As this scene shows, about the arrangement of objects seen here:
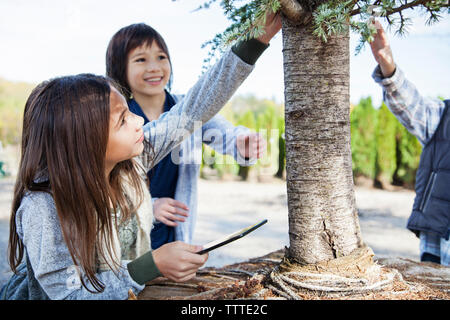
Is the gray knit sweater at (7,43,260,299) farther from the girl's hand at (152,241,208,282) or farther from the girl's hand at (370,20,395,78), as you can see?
the girl's hand at (370,20,395,78)

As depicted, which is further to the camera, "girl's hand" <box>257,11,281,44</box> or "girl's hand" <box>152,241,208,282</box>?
"girl's hand" <box>257,11,281,44</box>

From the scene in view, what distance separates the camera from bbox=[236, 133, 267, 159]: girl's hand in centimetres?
186

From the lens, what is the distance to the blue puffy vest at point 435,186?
2.07m

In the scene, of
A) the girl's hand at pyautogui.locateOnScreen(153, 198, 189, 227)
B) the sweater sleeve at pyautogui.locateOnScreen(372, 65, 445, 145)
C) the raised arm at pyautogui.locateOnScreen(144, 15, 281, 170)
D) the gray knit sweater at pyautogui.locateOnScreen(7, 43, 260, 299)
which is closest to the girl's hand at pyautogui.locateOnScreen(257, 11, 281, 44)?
the raised arm at pyautogui.locateOnScreen(144, 15, 281, 170)

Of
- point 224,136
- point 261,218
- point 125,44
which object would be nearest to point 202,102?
point 224,136

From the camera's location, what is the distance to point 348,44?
145 cm

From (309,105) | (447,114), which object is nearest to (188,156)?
(309,105)

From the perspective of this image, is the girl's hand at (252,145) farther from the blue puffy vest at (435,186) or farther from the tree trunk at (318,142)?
the blue puffy vest at (435,186)

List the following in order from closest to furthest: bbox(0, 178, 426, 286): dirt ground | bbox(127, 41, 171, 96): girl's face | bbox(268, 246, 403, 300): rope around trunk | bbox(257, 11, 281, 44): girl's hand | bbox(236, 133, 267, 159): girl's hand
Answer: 1. bbox(268, 246, 403, 300): rope around trunk
2. bbox(257, 11, 281, 44): girl's hand
3. bbox(236, 133, 267, 159): girl's hand
4. bbox(127, 41, 171, 96): girl's face
5. bbox(0, 178, 426, 286): dirt ground

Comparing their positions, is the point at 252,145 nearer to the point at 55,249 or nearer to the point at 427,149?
the point at 55,249

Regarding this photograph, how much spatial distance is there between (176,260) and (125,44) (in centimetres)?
137

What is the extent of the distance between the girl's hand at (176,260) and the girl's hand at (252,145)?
65cm

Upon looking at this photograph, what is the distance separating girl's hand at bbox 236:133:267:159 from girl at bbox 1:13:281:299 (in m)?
0.45

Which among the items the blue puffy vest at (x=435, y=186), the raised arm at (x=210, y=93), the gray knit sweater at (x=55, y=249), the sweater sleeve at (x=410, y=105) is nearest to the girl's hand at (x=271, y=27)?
the raised arm at (x=210, y=93)
